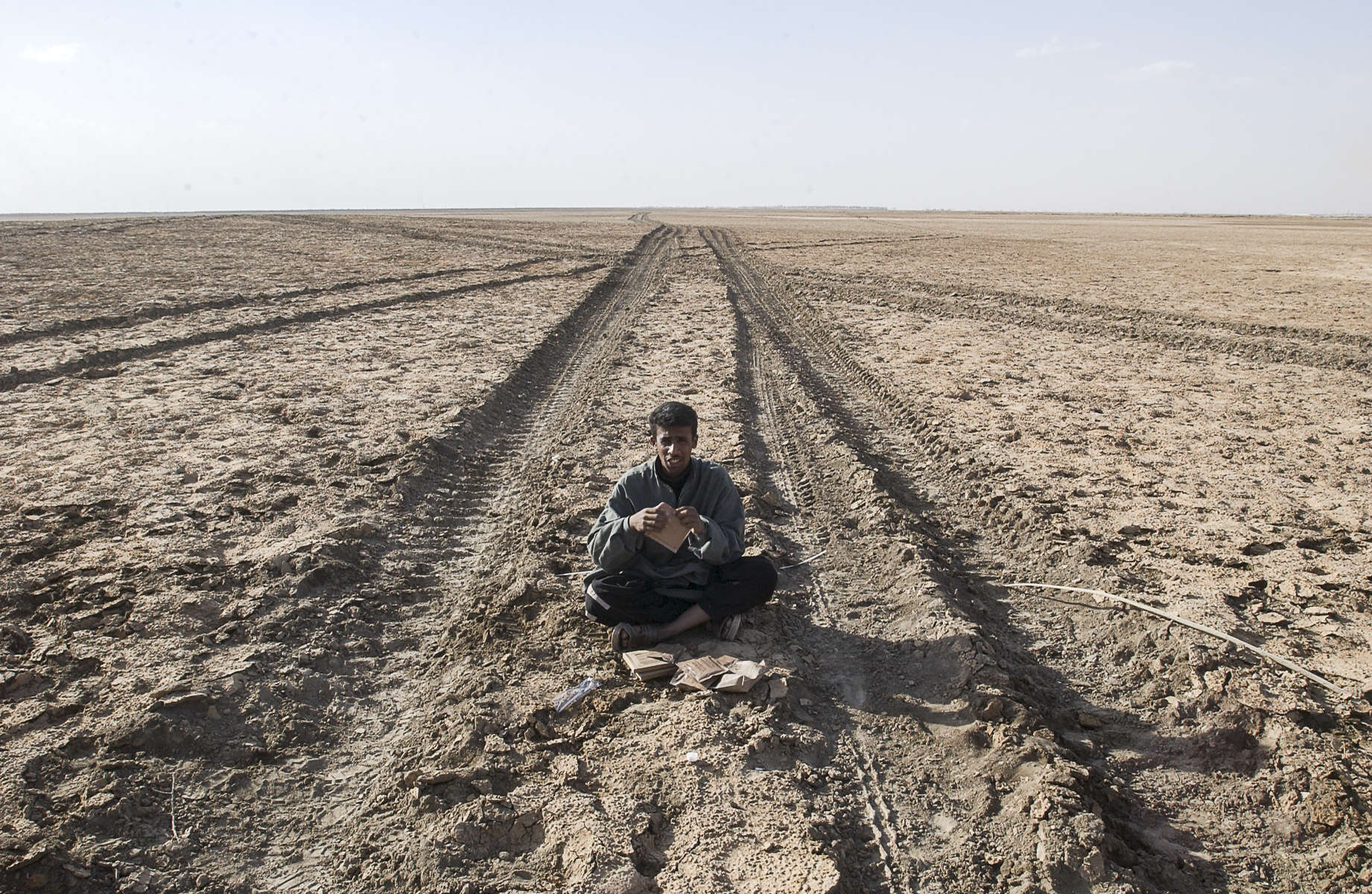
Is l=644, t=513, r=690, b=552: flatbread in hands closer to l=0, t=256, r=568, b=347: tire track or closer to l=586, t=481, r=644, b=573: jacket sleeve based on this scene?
l=586, t=481, r=644, b=573: jacket sleeve

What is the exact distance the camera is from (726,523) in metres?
4.14

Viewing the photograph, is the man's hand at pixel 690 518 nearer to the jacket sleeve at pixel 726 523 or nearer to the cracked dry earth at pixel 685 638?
the jacket sleeve at pixel 726 523

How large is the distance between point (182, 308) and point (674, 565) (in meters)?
11.6

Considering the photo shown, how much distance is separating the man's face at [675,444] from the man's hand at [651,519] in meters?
0.28

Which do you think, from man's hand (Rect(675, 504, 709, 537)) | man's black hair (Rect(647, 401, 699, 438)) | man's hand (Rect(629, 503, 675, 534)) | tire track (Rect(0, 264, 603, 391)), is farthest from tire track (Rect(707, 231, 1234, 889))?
tire track (Rect(0, 264, 603, 391))

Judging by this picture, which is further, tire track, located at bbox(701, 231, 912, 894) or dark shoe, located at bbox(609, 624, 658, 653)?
dark shoe, located at bbox(609, 624, 658, 653)

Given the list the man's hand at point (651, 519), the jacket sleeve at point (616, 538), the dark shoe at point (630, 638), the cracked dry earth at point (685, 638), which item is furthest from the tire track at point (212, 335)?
the man's hand at point (651, 519)

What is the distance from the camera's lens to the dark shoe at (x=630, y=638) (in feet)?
13.2

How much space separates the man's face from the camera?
13.2 feet

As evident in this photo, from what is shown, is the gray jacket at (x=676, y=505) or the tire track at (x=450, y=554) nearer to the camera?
the tire track at (x=450, y=554)

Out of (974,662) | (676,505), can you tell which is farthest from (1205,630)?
(676,505)

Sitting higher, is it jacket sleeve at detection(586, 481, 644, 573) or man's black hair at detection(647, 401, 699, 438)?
man's black hair at detection(647, 401, 699, 438)

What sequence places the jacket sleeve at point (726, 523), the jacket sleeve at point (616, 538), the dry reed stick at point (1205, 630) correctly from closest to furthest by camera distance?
the dry reed stick at point (1205, 630) → the jacket sleeve at point (616, 538) → the jacket sleeve at point (726, 523)

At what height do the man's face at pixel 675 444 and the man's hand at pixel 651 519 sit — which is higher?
the man's face at pixel 675 444
